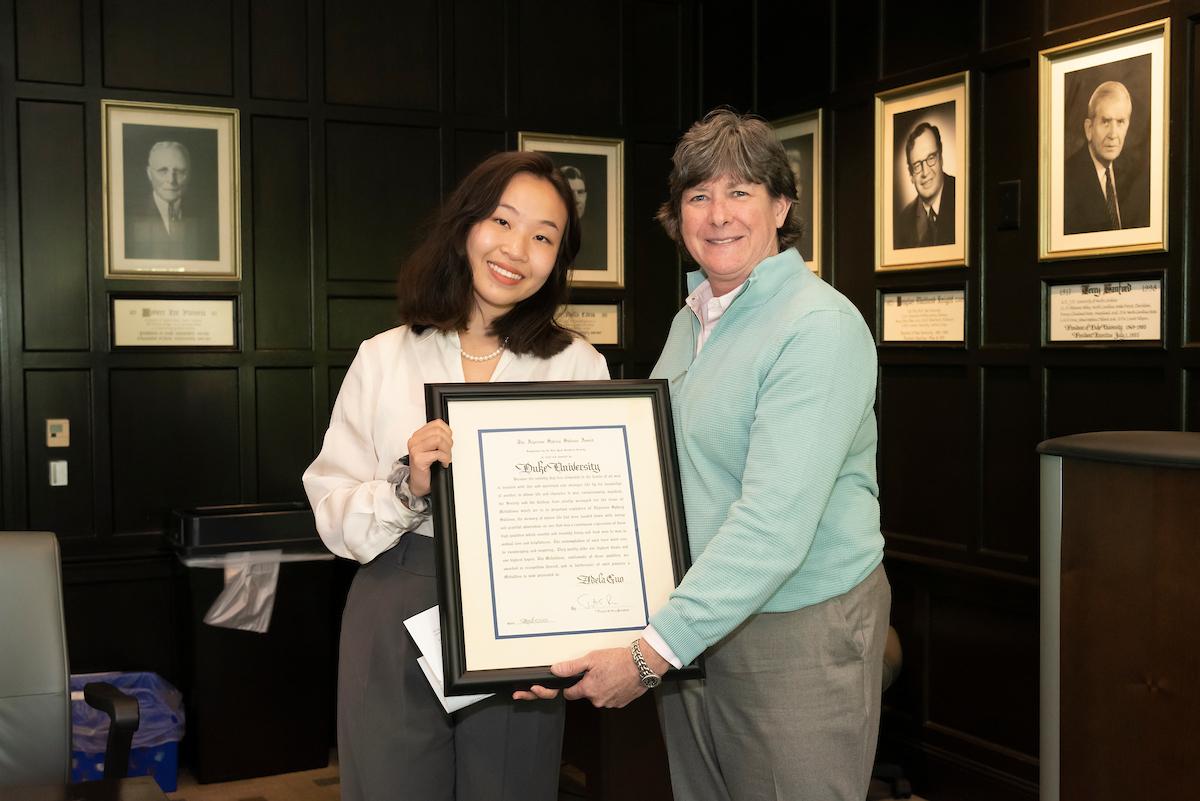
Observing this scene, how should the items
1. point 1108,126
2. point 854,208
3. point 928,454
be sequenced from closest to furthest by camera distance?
point 1108,126
point 928,454
point 854,208

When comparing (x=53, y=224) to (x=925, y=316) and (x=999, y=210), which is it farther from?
(x=999, y=210)

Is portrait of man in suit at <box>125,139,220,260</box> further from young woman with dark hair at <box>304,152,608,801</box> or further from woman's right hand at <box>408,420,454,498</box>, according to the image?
woman's right hand at <box>408,420,454,498</box>

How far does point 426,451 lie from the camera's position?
5.82 ft

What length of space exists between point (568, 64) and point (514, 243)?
325 centimetres

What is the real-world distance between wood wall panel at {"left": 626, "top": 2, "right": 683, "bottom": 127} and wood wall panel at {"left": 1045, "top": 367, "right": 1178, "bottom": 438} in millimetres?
2297

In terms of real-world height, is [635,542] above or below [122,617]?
above

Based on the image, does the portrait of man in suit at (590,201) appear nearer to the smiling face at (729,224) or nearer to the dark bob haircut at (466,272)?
the dark bob haircut at (466,272)

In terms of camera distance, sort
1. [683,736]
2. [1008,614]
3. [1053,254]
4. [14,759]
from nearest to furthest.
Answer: [683,736] → [14,759] → [1053,254] → [1008,614]

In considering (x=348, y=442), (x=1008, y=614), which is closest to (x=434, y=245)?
(x=348, y=442)

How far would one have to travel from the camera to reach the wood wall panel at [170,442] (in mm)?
4383

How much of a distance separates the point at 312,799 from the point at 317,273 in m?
1.97

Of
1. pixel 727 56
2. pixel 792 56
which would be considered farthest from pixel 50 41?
pixel 792 56

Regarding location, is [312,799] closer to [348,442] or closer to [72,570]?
[72,570]

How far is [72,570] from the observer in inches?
170
